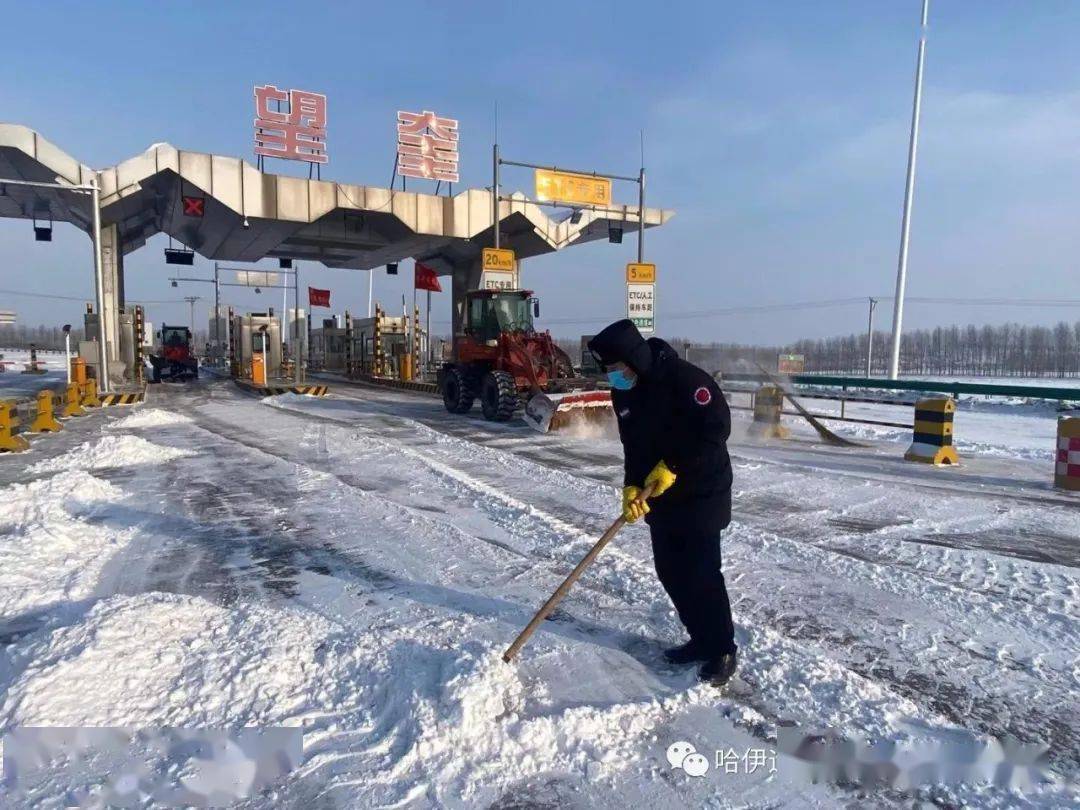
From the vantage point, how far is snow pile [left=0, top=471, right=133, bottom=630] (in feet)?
14.4

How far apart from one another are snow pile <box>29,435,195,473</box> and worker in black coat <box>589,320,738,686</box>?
27.7ft

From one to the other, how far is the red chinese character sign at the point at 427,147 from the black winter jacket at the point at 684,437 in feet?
79.5

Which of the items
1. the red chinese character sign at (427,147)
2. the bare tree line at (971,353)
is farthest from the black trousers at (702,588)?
the bare tree line at (971,353)

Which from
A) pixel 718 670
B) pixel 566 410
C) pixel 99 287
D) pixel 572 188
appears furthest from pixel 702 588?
pixel 99 287

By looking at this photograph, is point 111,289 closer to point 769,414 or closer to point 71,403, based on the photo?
point 71,403

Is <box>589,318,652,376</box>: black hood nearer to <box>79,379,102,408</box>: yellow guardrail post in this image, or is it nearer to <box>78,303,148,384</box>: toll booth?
<box>79,379,102,408</box>: yellow guardrail post

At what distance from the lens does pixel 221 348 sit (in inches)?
2046

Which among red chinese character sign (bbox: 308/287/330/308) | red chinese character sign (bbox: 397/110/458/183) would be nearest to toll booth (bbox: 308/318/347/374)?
red chinese character sign (bbox: 308/287/330/308)

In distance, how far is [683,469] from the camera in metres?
3.27

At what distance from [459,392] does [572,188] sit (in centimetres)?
784

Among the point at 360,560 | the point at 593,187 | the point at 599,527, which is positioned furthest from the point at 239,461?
the point at 593,187

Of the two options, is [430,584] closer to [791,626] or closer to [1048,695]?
[791,626]

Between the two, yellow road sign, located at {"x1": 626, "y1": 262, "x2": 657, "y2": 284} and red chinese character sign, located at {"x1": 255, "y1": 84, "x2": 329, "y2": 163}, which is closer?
yellow road sign, located at {"x1": 626, "y1": 262, "x2": 657, "y2": 284}

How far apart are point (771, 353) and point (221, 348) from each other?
Result: 48.2 meters
